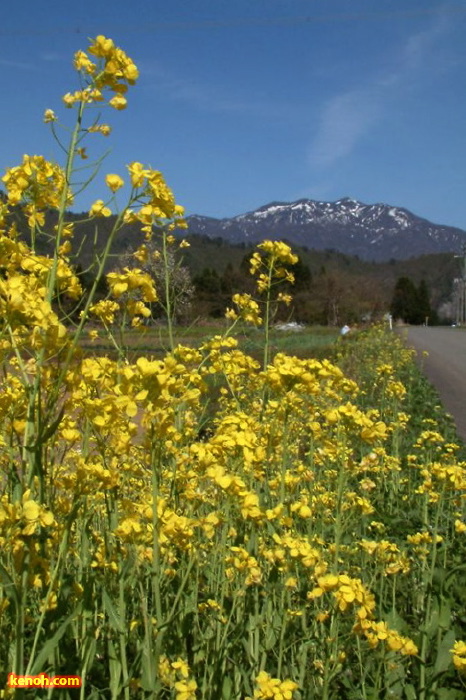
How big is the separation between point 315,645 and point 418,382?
941cm

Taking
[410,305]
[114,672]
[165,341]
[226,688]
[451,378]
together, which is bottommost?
[451,378]

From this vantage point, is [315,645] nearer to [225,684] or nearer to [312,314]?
[225,684]

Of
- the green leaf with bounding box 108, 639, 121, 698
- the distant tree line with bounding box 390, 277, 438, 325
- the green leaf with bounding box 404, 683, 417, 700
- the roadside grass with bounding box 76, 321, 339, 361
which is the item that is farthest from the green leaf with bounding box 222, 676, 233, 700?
the distant tree line with bounding box 390, 277, 438, 325

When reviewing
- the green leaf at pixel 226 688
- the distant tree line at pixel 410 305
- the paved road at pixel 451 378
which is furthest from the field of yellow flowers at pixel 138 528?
the distant tree line at pixel 410 305

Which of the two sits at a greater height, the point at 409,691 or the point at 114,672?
the point at 114,672

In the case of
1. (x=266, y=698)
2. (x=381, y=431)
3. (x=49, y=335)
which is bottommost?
(x=266, y=698)

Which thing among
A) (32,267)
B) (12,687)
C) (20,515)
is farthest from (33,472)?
(32,267)

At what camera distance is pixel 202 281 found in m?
60.1

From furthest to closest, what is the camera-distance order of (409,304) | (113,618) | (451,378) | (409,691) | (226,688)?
(409,304) < (451,378) < (409,691) < (226,688) < (113,618)

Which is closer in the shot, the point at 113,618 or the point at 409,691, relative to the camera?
the point at 113,618

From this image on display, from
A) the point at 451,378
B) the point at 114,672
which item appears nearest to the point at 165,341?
the point at 114,672

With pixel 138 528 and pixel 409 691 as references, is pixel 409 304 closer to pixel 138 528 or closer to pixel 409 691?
pixel 409 691

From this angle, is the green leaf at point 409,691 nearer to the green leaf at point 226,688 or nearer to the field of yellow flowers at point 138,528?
the field of yellow flowers at point 138,528

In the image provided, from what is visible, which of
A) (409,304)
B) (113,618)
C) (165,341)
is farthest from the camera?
(409,304)
